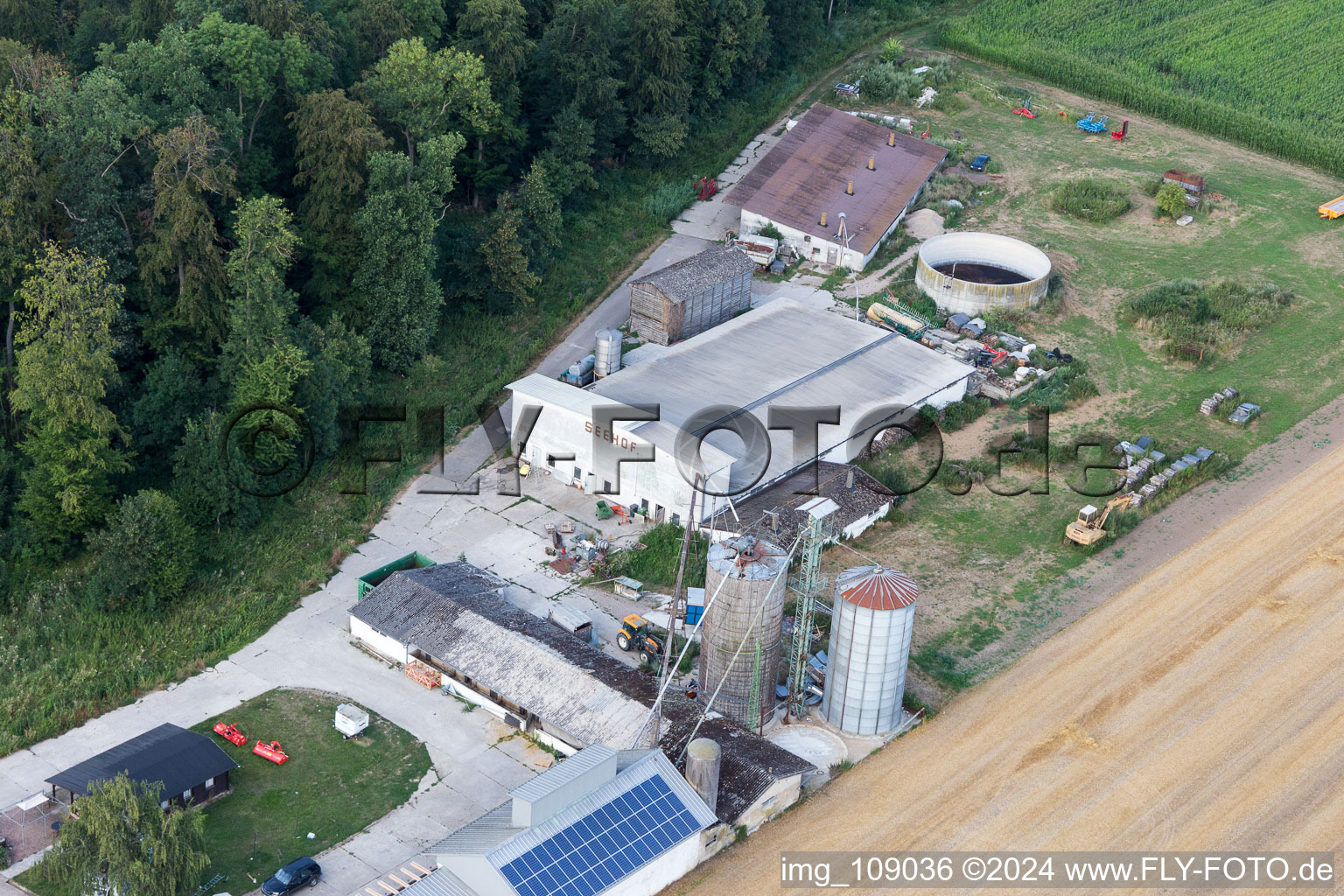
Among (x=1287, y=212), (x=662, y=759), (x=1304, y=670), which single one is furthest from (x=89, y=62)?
(x=1287, y=212)

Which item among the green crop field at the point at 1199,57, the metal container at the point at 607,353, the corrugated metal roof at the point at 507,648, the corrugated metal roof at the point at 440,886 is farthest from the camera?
the green crop field at the point at 1199,57

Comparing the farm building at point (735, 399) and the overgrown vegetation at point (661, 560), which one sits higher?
the farm building at point (735, 399)

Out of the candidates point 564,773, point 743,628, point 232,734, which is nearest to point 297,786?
point 232,734

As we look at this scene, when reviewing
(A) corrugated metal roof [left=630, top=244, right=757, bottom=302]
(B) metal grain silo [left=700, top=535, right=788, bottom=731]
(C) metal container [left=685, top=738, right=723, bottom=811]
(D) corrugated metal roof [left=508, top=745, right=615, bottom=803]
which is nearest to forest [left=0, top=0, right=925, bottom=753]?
(A) corrugated metal roof [left=630, top=244, right=757, bottom=302]

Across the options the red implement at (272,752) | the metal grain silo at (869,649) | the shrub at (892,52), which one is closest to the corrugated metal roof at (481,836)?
the red implement at (272,752)

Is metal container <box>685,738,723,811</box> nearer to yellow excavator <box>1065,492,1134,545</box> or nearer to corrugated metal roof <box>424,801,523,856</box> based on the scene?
corrugated metal roof <box>424,801,523,856</box>

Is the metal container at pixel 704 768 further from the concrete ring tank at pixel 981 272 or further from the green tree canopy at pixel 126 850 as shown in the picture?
the concrete ring tank at pixel 981 272
